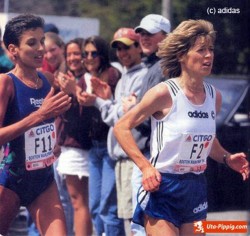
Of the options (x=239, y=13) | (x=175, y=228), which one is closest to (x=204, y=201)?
(x=175, y=228)

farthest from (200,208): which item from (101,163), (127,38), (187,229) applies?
(127,38)

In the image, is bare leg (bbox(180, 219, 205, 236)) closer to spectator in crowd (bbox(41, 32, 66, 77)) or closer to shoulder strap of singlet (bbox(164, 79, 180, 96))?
shoulder strap of singlet (bbox(164, 79, 180, 96))

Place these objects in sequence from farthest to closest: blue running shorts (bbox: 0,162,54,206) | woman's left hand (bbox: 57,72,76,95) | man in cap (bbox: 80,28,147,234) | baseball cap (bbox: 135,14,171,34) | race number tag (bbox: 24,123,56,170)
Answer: woman's left hand (bbox: 57,72,76,95) → man in cap (bbox: 80,28,147,234) → baseball cap (bbox: 135,14,171,34) → race number tag (bbox: 24,123,56,170) → blue running shorts (bbox: 0,162,54,206)

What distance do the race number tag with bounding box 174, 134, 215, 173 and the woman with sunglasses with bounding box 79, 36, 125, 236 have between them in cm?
176

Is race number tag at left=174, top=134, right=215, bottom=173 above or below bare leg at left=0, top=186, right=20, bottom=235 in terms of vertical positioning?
above

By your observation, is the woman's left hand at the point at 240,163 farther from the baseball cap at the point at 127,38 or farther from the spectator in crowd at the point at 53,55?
the spectator in crowd at the point at 53,55

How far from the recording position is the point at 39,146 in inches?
220

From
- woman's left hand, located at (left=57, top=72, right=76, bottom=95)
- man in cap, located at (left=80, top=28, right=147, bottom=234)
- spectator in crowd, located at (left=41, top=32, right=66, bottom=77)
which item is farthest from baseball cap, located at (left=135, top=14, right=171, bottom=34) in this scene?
spectator in crowd, located at (left=41, top=32, right=66, bottom=77)

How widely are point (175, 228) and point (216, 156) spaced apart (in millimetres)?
630

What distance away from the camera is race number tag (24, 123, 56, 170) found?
18.0 feet

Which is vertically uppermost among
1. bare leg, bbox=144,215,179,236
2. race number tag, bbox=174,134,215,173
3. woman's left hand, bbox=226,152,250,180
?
race number tag, bbox=174,134,215,173

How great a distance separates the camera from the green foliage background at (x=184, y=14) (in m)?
6.81

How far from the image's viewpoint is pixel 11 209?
5375 millimetres

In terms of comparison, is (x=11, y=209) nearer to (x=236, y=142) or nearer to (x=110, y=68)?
(x=110, y=68)
